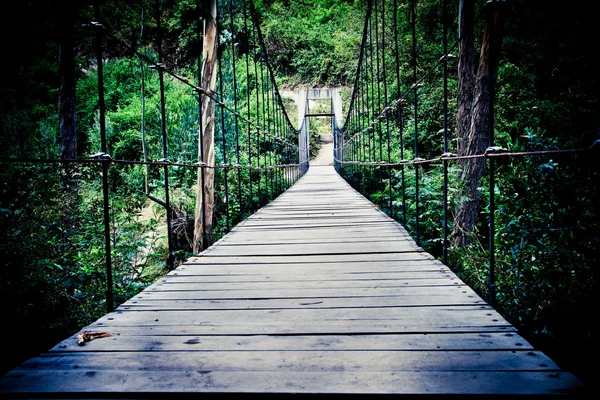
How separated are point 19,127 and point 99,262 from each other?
4.03 meters

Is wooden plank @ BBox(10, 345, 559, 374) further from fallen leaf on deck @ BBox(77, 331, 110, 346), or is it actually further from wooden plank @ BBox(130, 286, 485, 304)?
wooden plank @ BBox(130, 286, 485, 304)

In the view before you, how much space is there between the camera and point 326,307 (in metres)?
1.21

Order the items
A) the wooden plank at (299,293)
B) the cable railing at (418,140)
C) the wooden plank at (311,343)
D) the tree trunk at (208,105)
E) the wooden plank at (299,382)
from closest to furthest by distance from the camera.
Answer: the wooden plank at (299,382) < the wooden plank at (311,343) < the wooden plank at (299,293) < the cable railing at (418,140) < the tree trunk at (208,105)

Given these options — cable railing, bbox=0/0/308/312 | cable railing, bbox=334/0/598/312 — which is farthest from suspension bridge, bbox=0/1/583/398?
cable railing, bbox=334/0/598/312

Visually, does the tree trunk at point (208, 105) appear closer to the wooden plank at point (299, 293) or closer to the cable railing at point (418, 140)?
the cable railing at point (418, 140)

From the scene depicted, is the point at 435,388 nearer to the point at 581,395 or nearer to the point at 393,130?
the point at 581,395

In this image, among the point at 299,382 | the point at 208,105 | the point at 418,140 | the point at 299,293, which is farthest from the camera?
the point at 418,140

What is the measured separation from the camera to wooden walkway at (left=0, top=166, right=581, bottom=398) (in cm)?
76

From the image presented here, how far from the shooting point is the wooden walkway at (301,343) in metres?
0.76

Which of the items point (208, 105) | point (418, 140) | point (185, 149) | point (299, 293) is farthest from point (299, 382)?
point (185, 149)

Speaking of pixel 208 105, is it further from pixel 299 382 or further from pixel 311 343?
pixel 299 382

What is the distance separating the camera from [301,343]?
957 millimetres

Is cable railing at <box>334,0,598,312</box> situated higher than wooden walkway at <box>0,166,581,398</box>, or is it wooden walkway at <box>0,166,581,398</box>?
cable railing at <box>334,0,598,312</box>

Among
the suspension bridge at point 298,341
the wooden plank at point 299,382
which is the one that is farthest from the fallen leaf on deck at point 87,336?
the wooden plank at point 299,382
